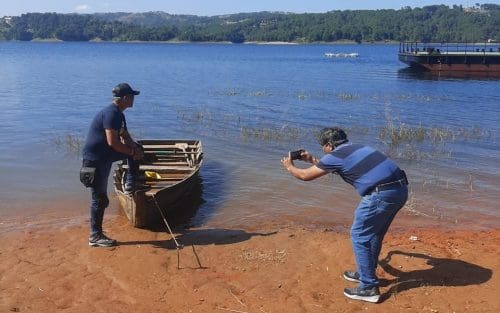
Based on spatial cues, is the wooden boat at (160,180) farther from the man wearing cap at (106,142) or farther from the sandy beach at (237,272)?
the man wearing cap at (106,142)

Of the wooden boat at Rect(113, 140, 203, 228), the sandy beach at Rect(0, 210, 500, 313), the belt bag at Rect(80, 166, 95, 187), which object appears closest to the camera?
the sandy beach at Rect(0, 210, 500, 313)

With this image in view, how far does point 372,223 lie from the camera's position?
238 inches

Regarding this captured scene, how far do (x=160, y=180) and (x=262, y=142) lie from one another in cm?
672

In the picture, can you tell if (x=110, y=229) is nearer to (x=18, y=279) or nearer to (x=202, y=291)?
(x=18, y=279)

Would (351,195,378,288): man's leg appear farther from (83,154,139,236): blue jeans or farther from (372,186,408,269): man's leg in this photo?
(83,154,139,236): blue jeans

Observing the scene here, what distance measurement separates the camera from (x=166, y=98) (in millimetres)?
31203

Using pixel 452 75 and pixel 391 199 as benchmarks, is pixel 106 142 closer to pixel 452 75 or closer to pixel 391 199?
pixel 391 199

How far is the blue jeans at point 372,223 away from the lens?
5941mm

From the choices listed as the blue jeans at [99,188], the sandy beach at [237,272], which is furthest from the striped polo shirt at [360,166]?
the blue jeans at [99,188]

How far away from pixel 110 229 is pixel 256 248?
2.67 metres

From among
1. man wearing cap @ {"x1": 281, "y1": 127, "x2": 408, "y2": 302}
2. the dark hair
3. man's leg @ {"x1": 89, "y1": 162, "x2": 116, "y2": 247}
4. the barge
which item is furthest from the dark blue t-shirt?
the barge

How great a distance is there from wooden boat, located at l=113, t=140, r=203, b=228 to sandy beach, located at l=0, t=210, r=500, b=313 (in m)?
0.38

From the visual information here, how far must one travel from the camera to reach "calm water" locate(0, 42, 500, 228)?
432 inches

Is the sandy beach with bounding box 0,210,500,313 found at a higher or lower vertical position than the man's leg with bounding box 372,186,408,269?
lower
